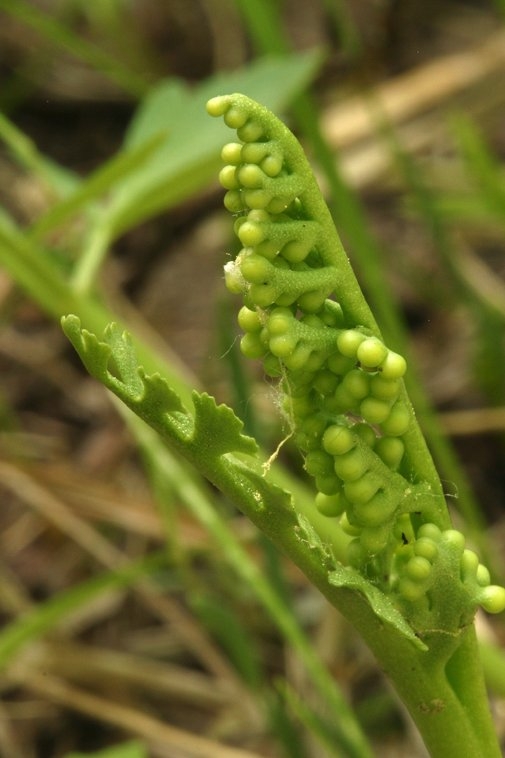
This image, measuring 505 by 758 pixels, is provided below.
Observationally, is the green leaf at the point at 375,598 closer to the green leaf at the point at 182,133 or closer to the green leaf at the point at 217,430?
the green leaf at the point at 217,430

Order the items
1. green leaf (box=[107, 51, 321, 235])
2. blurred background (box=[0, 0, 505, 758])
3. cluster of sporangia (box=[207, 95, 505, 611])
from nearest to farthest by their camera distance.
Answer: cluster of sporangia (box=[207, 95, 505, 611]), blurred background (box=[0, 0, 505, 758]), green leaf (box=[107, 51, 321, 235])

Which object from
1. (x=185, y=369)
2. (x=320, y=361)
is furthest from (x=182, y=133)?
(x=320, y=361)

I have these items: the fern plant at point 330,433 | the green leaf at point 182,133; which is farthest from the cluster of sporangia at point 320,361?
the green leaf at point 182,133

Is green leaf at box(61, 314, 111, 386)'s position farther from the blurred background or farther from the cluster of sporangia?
the blurred background

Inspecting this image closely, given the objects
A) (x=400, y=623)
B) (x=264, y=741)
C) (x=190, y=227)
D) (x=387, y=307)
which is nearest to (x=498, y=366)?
(x=387, y=307)

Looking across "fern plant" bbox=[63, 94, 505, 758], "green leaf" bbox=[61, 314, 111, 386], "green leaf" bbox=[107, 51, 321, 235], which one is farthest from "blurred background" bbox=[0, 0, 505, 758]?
"green leaf" bbox=[61, 314, 111, 386]

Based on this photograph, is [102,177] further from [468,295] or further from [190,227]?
[190,227]
